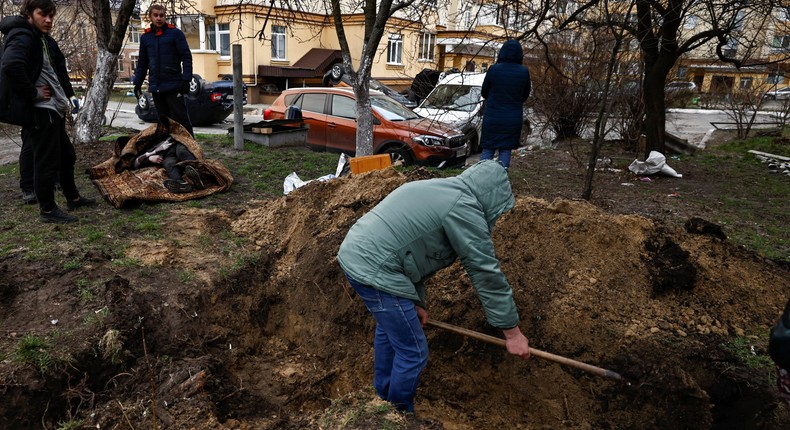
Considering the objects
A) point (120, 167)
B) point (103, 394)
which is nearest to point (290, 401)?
point (103, 394)

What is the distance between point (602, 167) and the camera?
29.6 feet

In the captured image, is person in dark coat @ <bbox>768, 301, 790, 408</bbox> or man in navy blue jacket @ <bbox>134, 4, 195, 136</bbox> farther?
man in navy blue jacket @ <bbox>134, 4, 195, 136</bbox>

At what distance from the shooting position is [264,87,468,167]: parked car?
920 centimetres

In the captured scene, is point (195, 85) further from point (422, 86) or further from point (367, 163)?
point (367, 163)

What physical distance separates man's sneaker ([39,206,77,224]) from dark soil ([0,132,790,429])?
0.24 metres

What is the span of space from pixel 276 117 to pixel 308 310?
7184 mm

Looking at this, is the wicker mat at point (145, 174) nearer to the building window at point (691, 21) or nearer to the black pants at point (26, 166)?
the black pants at point (26, 166)

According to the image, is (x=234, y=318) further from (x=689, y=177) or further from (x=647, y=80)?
(x=647, y=80)

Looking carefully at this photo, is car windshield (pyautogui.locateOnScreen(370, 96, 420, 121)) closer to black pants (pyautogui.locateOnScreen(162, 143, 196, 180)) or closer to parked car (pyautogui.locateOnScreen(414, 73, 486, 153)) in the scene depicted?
parked car (pyautogui.locateOnScreen(414, 73, 486, 153))

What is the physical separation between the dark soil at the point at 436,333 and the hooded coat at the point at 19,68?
1.09m

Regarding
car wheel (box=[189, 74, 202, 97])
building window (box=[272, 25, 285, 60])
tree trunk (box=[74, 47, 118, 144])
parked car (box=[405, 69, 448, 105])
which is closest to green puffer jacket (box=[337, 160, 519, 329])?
tree trunk (box=[74, 47, 118, 144])

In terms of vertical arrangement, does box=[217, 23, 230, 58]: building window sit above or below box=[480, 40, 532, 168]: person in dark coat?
above

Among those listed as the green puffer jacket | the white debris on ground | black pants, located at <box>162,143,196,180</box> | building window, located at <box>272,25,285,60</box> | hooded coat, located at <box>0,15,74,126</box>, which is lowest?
the white debris on ground

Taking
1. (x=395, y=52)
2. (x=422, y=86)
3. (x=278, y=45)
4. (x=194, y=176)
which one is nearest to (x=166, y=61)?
(x=194, y=176)
